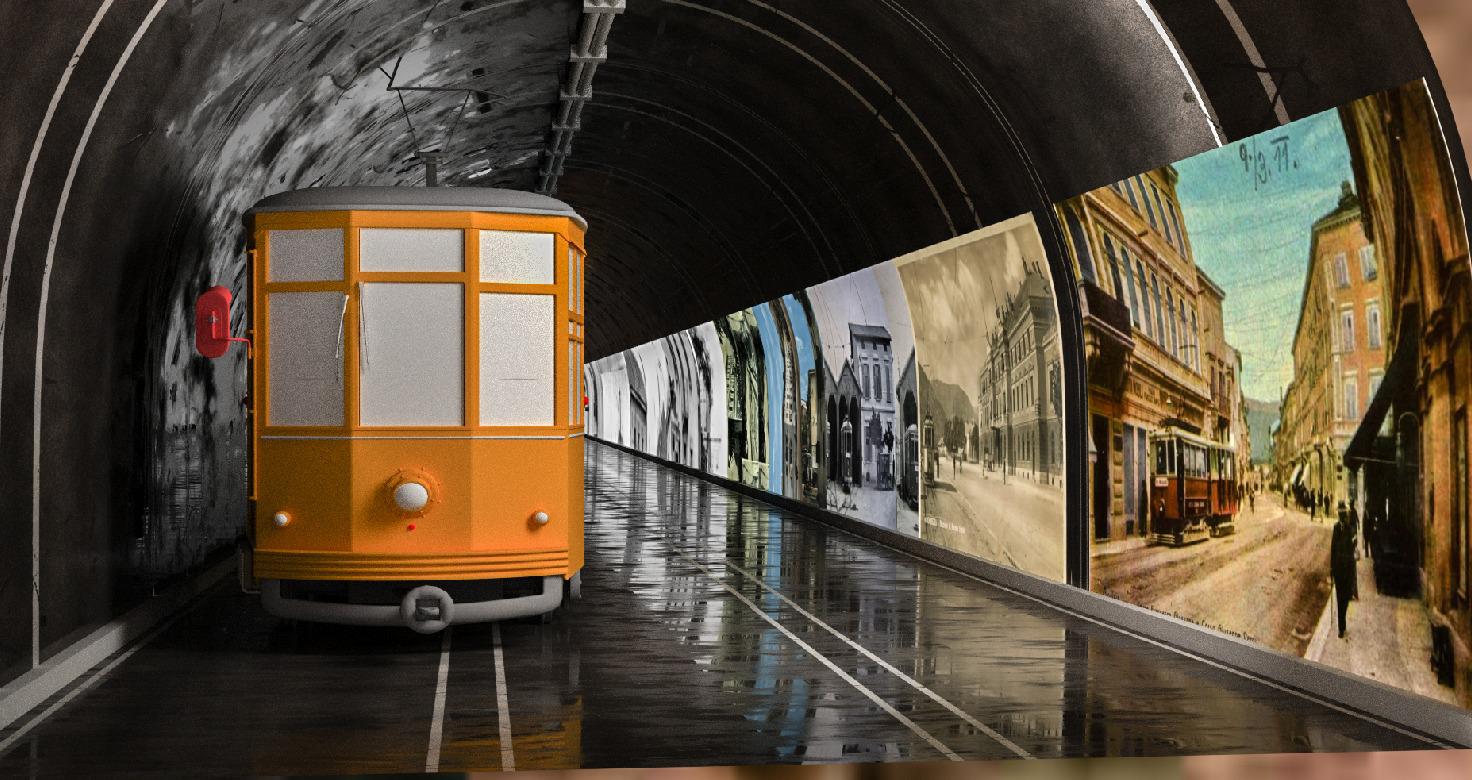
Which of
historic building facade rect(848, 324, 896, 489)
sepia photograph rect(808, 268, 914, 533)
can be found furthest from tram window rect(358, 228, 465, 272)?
historic building facade rect(848, 324, 896, 489)

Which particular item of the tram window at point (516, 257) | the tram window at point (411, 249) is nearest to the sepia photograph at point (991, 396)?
the tram window at point (516, 257)

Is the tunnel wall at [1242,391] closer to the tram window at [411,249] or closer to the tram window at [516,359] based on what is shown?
the tram window at [516,359]

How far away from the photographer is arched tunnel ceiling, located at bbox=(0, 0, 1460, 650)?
33.5ft

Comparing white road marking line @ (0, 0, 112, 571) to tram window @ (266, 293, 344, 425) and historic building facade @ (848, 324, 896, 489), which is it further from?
historic building facade @ (848, 324, 896, 489)

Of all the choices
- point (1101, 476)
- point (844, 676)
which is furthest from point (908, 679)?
point (1101, 476)

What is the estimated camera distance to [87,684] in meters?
10.7

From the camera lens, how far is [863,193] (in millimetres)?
20172

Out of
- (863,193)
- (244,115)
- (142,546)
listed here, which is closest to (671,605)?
(142,546)

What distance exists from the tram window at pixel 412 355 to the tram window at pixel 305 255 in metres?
0.30

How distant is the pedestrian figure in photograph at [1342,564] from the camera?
988cm

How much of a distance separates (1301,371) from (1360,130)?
1787 mm

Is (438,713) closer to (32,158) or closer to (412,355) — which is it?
(412,355)

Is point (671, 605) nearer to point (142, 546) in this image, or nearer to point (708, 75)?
point (142, 546)

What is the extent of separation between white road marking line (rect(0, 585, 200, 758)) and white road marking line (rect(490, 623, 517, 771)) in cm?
247
